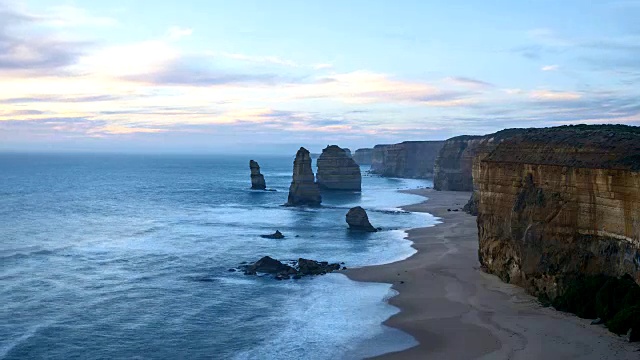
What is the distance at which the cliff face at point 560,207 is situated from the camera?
3241cm

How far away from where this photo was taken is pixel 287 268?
50.7 metres

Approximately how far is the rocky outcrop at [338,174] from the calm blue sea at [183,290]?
1649 inches

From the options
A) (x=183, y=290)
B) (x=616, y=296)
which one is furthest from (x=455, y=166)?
(x=616, y=296)

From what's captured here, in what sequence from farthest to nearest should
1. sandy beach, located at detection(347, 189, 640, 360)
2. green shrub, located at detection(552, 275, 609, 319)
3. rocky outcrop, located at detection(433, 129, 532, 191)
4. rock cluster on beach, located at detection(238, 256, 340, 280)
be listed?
rocky outcrop, located at detection(433, 129, 532, 191)
rock cluster on beach, located at detection(238, 256, 340, 280)
green shrub, located at detection(552, 275, 609, 319)
sandy beach, located at detection(347, 189, 640, 360)

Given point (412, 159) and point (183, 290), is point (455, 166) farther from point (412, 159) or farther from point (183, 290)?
point (183, 290)

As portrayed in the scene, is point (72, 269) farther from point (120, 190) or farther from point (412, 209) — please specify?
point (120, 190)

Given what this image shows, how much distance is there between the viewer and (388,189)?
482 ft

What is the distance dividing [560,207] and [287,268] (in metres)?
22.6

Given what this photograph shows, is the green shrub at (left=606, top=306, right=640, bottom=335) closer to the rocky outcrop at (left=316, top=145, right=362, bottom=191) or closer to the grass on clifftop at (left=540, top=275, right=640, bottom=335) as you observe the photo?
the grass on clifftop at (left=540, top=275, right=640, bottom=335)

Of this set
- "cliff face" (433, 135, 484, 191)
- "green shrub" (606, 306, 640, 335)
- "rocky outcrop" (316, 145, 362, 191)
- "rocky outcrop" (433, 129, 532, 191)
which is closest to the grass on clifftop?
"green shrub" (606, 306, 640, 335)

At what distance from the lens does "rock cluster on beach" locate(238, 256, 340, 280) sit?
49.6m

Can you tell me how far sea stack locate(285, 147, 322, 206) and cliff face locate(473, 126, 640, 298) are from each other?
5920 cm

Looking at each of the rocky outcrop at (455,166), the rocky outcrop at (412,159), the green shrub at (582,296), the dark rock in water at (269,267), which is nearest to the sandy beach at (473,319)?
the green shrub at (582,296)

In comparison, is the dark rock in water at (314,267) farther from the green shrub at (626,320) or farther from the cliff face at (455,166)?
the cliff face at (455,166)
